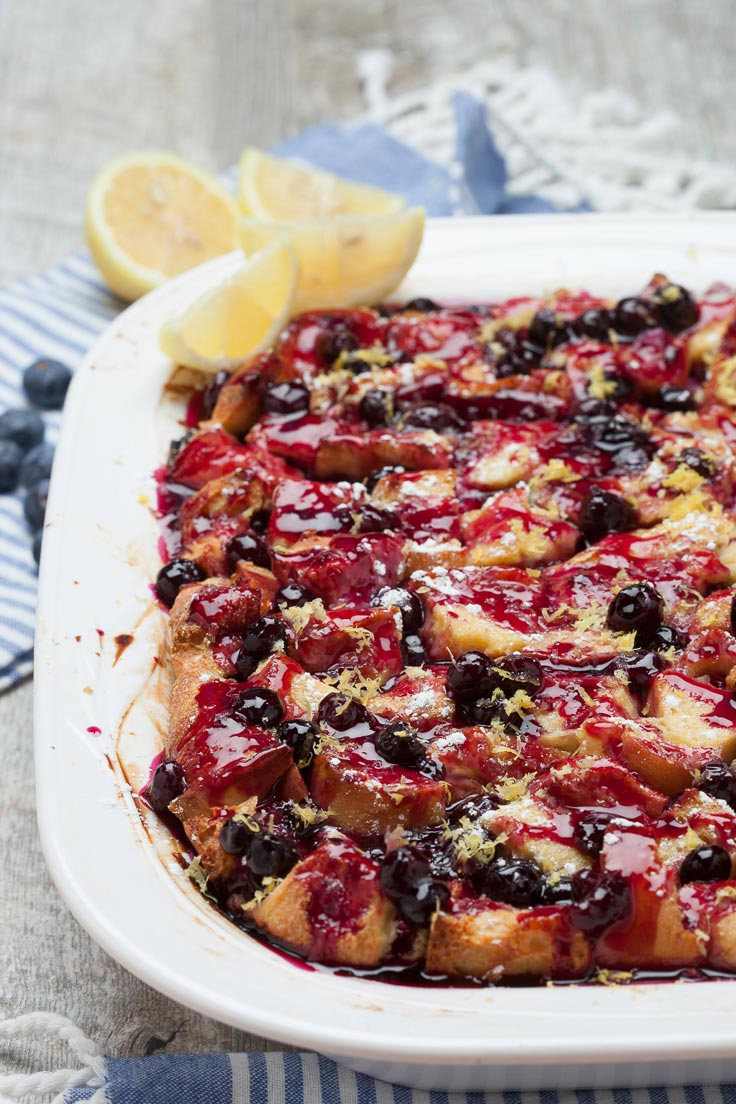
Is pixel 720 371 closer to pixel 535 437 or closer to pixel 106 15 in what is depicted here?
pixel 535 437

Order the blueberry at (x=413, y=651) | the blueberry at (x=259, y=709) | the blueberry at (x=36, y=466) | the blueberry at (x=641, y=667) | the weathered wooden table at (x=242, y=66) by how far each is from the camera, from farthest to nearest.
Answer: the weathered wooden table at (x=242, y=66) < the blueberry at (x=36, y=466) < the blueberry at (x=413, y=651) < the blueberry at (x=641, y=667) < the blueberry at (x=259, y=709)

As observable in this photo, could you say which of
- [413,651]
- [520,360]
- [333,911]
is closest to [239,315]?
[520,360]

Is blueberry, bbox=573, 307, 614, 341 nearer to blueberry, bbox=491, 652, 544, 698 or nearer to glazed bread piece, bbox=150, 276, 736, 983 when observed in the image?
glazed bread piece, bbox=150, 276, 736, 983

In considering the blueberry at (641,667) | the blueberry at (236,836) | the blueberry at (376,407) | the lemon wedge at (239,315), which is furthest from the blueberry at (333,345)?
the blueberry at (236,836)

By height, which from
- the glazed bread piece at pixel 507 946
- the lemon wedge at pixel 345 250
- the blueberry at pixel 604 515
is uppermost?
the lemon wedge at pixel 345 250

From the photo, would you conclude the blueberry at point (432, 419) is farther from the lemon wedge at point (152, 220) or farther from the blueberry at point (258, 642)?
the lemon wedge at point (152, 220)

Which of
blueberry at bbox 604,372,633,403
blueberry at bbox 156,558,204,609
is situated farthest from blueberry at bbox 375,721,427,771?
blueberry at bbox 604,372,633,403

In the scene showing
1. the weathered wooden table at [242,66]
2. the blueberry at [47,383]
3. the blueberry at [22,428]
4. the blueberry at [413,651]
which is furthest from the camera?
the weathered wooden table at [242,66]
